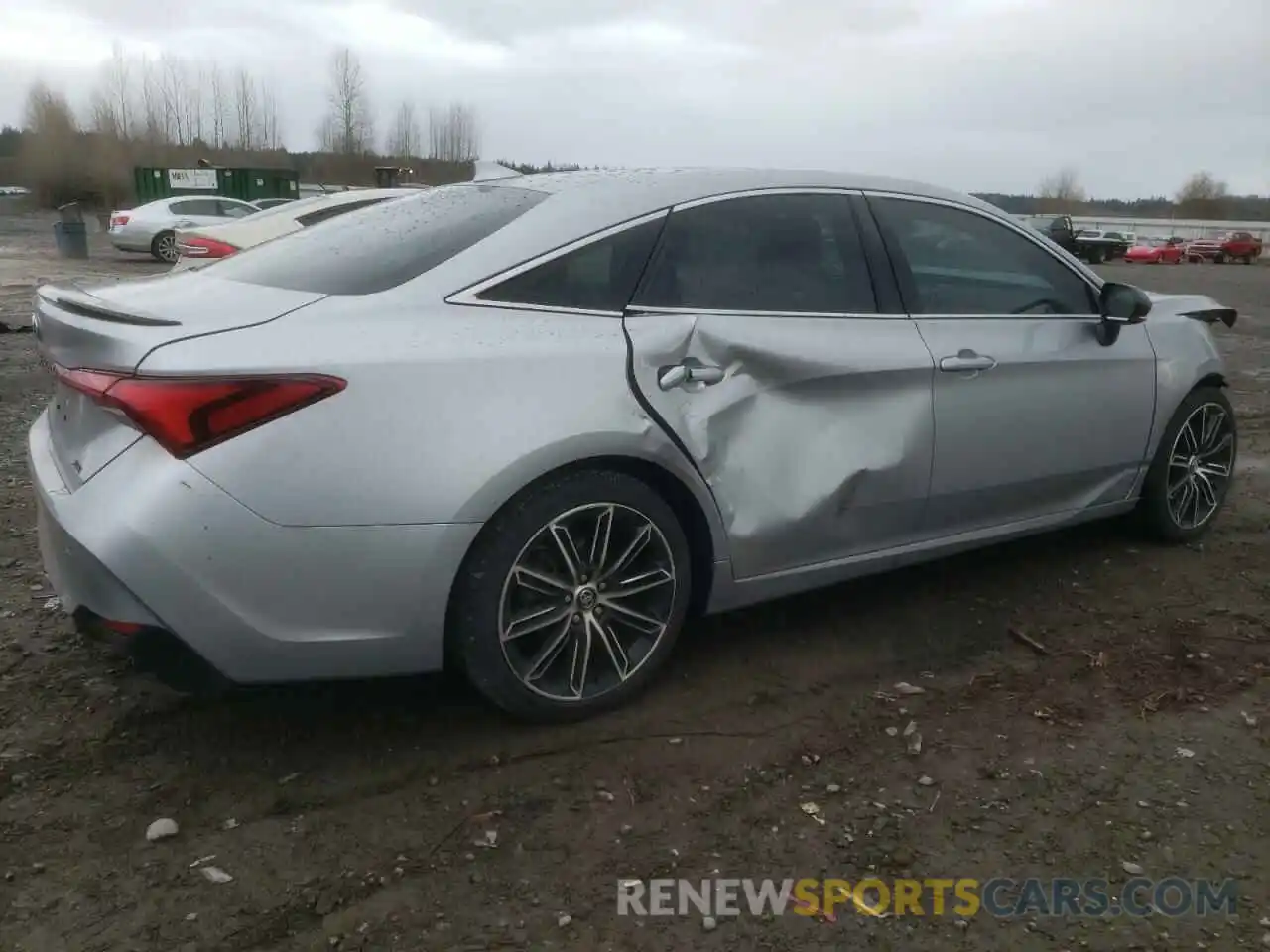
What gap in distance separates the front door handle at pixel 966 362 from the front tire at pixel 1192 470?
1.21 m

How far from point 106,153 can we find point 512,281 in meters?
57.9

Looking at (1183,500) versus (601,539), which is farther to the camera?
(1183,500)

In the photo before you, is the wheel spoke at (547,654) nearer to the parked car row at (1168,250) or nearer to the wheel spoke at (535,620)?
the wheel spoke at (535,620)

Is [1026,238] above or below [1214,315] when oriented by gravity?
above

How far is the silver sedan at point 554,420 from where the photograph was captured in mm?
2457

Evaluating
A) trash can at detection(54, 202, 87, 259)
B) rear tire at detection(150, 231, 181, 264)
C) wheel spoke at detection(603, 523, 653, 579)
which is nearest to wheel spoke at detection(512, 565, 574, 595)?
wheel spoke at detection(603, 523, 653, 579)

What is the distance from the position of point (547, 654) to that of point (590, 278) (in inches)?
40.4

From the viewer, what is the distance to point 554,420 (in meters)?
2.73

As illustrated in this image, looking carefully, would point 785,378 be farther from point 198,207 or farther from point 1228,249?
point 1228,249

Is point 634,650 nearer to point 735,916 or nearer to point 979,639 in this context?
point 735,916

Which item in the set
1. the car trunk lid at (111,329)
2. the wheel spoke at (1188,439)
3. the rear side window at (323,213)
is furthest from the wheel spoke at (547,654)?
the rear side window at (323,213)

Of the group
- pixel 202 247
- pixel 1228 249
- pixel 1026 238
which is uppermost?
pixel 1026 238

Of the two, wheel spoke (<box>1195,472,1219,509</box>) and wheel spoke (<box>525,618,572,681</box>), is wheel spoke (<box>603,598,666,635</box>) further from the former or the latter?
wheel spoke (<box>1195,472,1219,509</box>)

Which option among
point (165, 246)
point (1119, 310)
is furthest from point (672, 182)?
point (165, 246)
